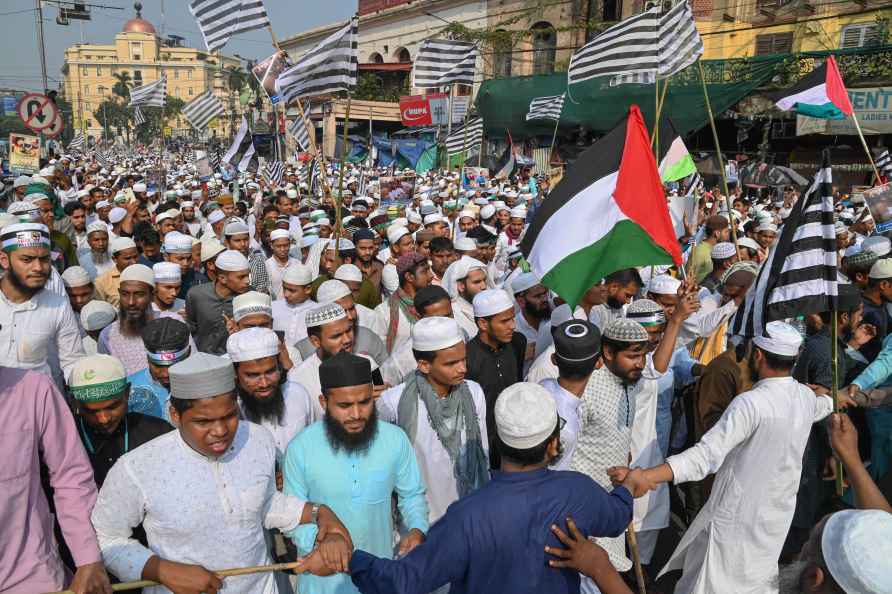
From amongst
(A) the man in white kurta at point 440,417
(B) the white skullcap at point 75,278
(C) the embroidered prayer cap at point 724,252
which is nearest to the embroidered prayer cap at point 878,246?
(C) the embroidered prayer cap at point 724,252

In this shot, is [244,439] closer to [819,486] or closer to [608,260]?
[608,260]

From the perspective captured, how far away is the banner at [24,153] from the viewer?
12234mm

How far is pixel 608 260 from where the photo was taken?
3.96 meters

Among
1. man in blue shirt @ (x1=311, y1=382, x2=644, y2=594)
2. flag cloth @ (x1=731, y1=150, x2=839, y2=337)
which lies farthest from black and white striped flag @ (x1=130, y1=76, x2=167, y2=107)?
man in blue shirt @ (x1=311, y1=382, x2=644, y2=594)

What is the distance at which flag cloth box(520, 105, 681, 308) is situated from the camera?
3939 millimetres

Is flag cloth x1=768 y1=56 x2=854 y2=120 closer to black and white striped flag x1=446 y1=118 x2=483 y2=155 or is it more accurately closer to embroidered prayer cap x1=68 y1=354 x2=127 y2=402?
black and white striped flag x1=446 y1=118 x2=483 y2=155

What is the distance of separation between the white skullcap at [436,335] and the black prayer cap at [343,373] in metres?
0.43

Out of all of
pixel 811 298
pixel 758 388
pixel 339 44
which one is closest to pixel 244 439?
pixel 758 388

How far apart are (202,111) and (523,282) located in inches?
448

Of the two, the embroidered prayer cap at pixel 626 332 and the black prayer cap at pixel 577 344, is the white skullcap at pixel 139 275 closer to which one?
the black prayer cap at pixel 577 344

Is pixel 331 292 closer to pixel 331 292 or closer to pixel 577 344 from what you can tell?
pixel 331 292

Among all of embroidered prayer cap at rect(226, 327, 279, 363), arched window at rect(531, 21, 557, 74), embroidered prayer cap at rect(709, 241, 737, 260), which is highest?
arched window at rect(531, 21, 557, 74)

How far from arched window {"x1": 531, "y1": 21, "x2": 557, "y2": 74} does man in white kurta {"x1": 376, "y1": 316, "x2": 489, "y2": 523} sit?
114 ft

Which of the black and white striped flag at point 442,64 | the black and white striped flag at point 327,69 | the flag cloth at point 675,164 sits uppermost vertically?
the black and white striped flag at point 442,64
